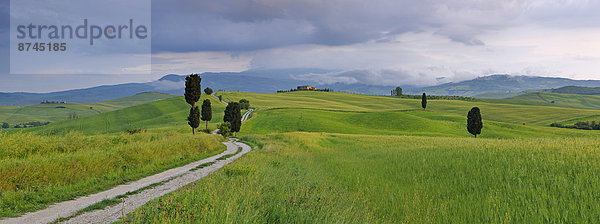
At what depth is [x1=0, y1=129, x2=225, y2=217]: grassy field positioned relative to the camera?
10.3 m

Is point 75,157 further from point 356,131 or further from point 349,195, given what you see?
point 356,131

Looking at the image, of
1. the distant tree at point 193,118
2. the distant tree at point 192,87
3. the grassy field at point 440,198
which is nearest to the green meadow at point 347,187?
the grassy field at point 440,198

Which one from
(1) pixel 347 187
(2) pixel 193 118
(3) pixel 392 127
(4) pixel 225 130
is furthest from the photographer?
(3) pixel 392 127

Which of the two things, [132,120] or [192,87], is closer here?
[192,87]

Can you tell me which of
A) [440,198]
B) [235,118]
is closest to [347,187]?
[440,198]

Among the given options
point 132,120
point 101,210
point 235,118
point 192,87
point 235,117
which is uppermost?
point 192,87

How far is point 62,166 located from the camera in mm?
13422

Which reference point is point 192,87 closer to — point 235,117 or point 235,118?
point 235,117

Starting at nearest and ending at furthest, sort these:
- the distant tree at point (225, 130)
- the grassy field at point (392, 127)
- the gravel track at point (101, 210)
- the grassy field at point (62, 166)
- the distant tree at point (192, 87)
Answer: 1. the gravel track at point (101, 210)
2. the grassy field at point (62, 166)
3. the distant tree at point (192, 87)
4. the distant tree at point (225, 130)
5. the grassy field at point (392, 127)

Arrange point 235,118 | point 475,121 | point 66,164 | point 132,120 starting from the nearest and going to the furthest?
1. point 66,164
2. point 475,121
3. point 235,118
4. point 132,120

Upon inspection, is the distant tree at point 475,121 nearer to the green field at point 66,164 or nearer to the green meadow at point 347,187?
the green meadow at point 347,187

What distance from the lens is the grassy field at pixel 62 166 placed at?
10.3 metres

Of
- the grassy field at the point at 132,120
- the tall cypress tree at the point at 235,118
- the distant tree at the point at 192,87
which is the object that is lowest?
the grassy field at the point at 132,120

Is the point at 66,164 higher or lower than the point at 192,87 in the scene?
lower
